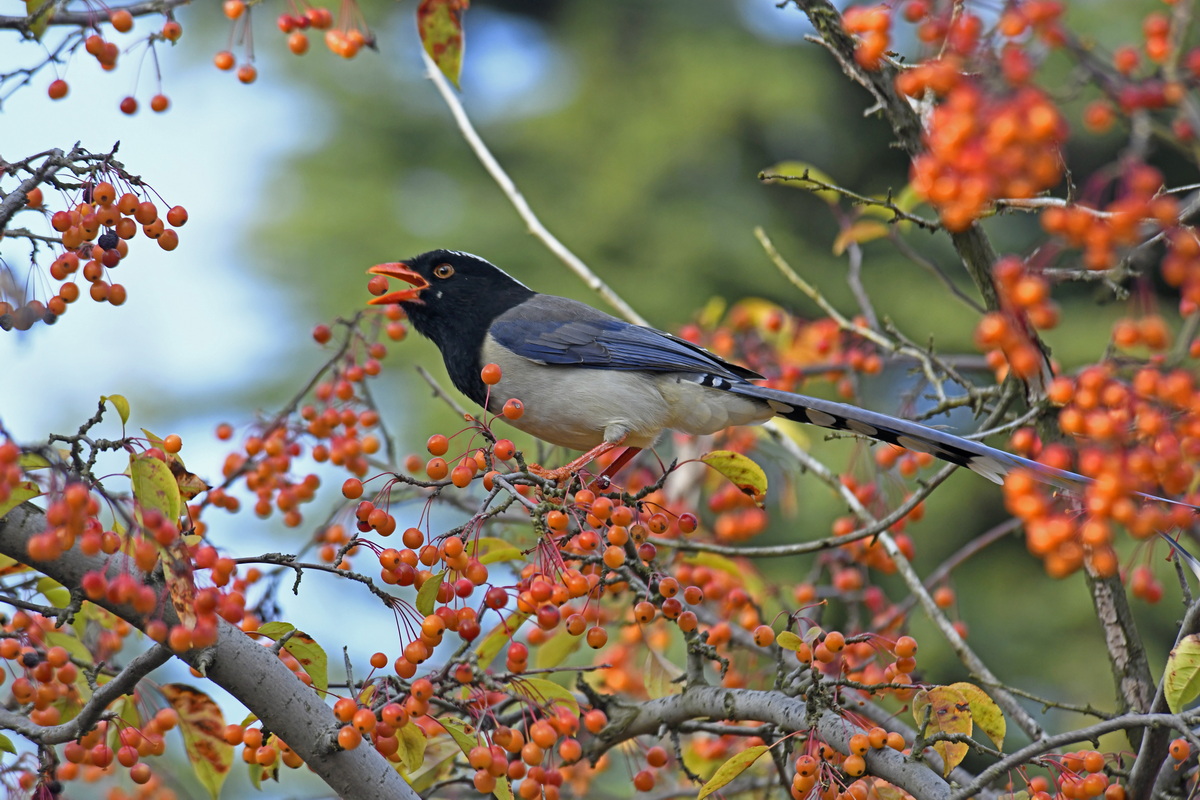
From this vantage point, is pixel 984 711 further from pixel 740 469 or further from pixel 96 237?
pixel 96 237

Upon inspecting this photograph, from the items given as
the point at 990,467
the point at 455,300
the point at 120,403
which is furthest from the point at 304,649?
the point at 455,300

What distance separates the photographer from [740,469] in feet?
11.2

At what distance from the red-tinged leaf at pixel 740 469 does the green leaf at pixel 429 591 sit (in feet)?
3.32

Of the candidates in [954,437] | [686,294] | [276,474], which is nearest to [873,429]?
[954,437]

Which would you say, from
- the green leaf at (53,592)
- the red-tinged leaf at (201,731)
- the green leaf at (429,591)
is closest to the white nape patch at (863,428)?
the green leaf at (429,591)

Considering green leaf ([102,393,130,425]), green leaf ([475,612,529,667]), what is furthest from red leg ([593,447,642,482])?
green leaf ([102,393,130,425])

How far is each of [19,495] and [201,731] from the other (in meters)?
1.03

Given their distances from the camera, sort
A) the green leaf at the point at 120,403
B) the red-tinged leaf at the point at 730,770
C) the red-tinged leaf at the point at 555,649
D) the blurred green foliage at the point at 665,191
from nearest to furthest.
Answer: the green leaf at the point at 120,403
the red-tinged leaf at the point at 730,770
the red-tinged leaf at the point at 555,649
the blurred green foliage at the point at 665,191

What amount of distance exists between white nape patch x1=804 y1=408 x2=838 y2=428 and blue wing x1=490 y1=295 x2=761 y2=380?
347 millimetres

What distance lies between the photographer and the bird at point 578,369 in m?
4.35

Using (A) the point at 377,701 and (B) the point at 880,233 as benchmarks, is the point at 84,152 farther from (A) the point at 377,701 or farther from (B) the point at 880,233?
(B) the point at 880,233

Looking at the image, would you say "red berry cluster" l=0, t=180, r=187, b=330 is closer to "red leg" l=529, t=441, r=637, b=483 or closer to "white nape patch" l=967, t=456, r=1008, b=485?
"red leg" l=529, t=441, r=637, b=483

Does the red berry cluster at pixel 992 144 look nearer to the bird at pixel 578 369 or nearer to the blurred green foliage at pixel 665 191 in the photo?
the bird at pixel 578 369

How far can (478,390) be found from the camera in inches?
176
